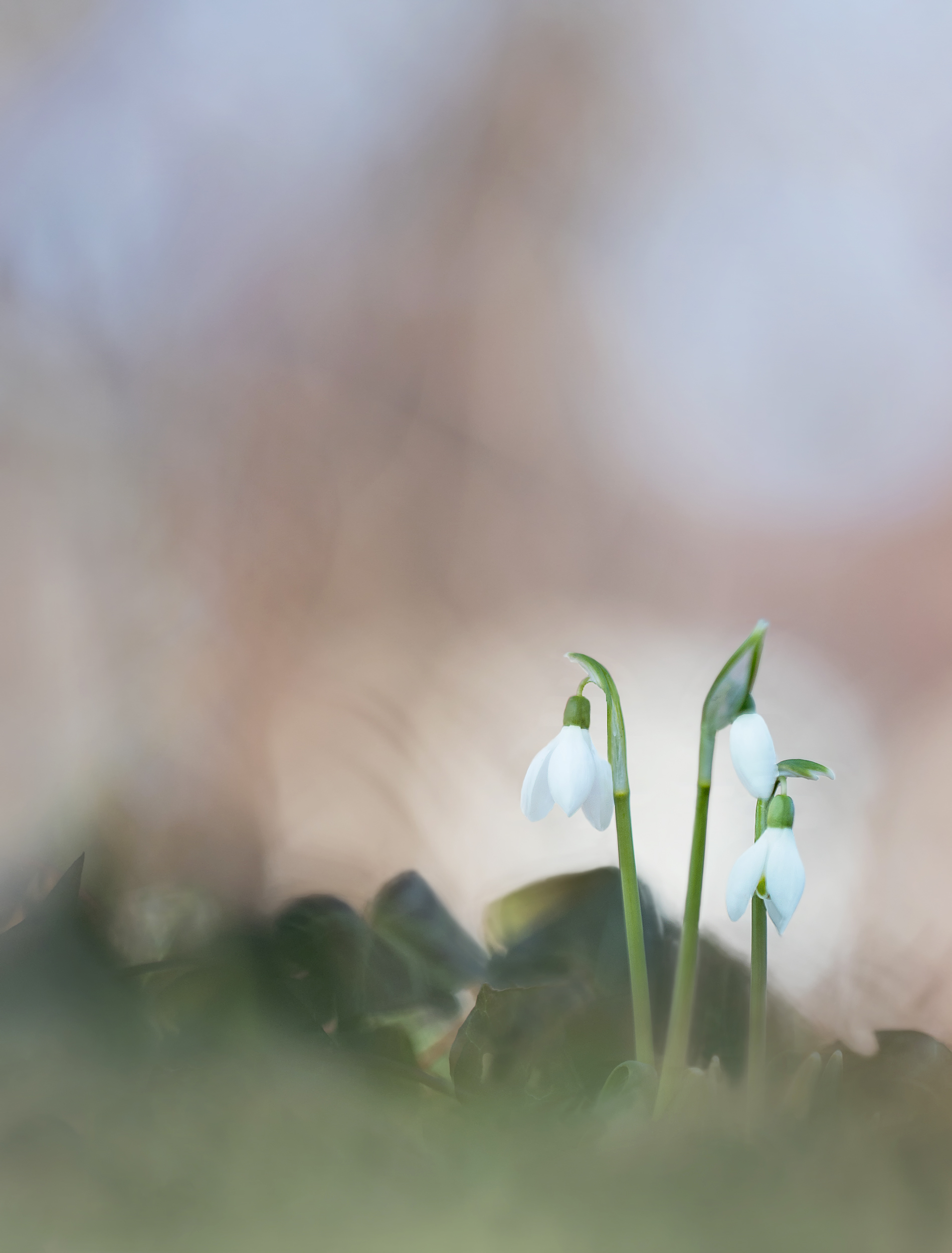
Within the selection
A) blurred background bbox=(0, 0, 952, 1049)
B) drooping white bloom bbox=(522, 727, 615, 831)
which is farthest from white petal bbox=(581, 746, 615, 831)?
blurred background bbox=(0, 0, 952, 1049)

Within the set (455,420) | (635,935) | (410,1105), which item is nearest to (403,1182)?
(410,1105)

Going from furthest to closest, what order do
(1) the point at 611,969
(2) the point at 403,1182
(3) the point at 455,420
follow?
(3) the point at 455,420 → (1) the point at 611,969 → (2) the point at 403,1182

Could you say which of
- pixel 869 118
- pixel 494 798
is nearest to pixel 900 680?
pixel 494 798

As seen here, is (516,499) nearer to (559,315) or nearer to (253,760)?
(559,315)

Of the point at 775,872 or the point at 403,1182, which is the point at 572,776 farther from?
the point at 403,1182

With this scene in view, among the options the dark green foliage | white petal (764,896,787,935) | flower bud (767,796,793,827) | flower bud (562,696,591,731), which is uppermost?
flower bud (562,696,591,731)

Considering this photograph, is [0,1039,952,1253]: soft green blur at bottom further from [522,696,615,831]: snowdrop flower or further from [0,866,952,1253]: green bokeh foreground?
[522,696,615,831]: snowdrop flower
